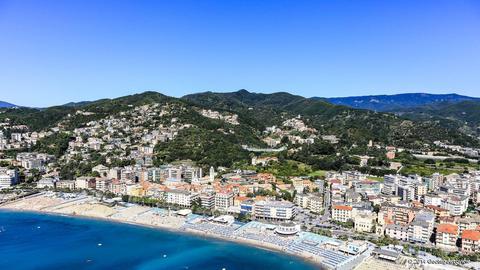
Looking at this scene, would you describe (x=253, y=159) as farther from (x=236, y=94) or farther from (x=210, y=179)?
(x=236, y=94)

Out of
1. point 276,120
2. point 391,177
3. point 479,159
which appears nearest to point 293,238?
point 391,177

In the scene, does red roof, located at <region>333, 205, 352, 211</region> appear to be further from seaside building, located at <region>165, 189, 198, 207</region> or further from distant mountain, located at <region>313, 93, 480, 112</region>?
distant mountain, located at <region>313, 93, 480, 112</region>

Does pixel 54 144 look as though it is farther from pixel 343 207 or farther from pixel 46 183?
pixel 343 207

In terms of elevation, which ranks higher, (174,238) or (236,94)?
(236,94)

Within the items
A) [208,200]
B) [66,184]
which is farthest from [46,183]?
[208,200]

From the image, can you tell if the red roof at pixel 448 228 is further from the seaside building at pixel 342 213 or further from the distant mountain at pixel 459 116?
the distant mountain at pixel 459 116

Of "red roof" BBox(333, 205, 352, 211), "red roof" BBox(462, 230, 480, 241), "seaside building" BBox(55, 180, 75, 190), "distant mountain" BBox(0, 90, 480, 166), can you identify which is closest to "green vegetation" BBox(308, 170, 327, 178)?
"distant mountain" BBox(0, 90, 480, 166)
